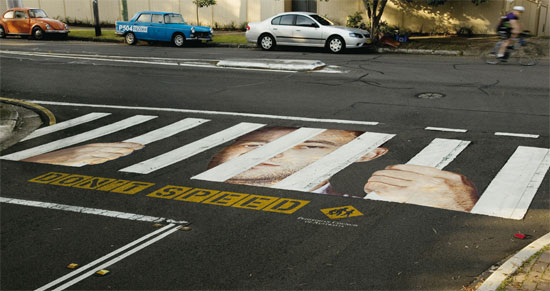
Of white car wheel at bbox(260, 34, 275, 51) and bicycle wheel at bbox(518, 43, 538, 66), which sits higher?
white car wheel at bbox(260, 34, 275, 51)

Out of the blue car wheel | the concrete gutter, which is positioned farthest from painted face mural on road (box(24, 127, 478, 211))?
the blue car wheel

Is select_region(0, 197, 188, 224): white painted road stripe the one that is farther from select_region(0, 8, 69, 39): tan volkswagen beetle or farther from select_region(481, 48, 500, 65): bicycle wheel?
select_region(0, 8, 69, 39): tan volkswagen beetle

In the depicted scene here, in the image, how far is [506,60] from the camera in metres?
20.9

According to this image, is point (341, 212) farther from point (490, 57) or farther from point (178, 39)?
point (178, 39)

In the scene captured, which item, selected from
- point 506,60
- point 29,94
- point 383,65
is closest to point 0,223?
point 29,94

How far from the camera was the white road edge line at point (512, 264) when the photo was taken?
5.87 metres

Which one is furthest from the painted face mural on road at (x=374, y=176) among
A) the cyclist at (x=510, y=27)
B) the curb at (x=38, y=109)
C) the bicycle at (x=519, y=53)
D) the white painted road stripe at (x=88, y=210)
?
the bicycle at (x=519, y=53)

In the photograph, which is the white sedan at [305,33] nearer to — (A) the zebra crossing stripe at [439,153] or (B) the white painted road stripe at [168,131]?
(B) the white painted road stripe at [168,131]

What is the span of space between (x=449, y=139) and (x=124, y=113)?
7658 millimetres

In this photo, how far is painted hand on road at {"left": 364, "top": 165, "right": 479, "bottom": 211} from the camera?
8516 mm

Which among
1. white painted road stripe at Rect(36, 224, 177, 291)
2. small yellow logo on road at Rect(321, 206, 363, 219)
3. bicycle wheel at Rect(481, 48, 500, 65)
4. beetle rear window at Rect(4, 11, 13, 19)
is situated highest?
beetle rear window at Rect(4, 11, 13, 19)

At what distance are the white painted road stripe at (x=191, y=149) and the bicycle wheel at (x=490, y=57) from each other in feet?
37.4

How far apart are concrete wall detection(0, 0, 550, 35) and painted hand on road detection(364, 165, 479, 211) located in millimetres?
19896

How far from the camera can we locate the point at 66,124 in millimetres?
13844
